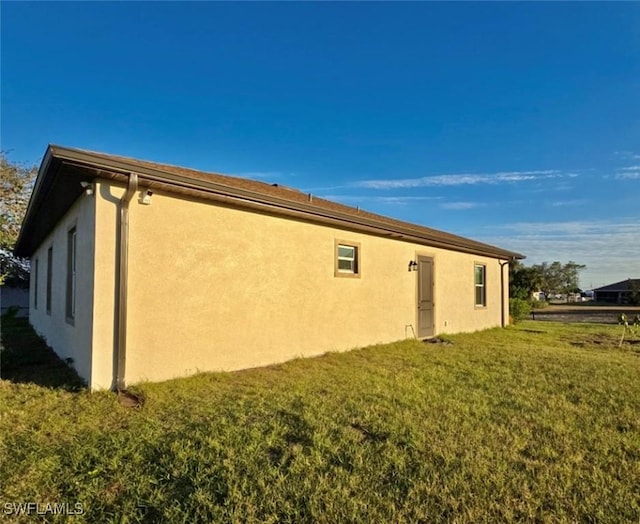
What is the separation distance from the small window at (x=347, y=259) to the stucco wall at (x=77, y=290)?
4.61 meters

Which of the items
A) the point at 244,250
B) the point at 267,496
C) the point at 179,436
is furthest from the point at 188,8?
the point at 267,496

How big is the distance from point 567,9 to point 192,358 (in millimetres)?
9809

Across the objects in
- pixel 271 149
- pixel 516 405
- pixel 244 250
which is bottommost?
pixel 516 405

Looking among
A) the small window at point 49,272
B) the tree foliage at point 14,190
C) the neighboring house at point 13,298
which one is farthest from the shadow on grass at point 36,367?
the neighboring house at point 13,298

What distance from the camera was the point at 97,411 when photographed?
434 centimetres

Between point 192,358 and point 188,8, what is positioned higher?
point 188,8

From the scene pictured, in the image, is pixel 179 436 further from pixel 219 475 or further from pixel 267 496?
pixel 267 496

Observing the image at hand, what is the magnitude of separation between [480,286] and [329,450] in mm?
12062

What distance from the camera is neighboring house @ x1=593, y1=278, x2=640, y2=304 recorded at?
56609mm

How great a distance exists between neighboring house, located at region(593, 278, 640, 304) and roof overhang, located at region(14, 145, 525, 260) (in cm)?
6196

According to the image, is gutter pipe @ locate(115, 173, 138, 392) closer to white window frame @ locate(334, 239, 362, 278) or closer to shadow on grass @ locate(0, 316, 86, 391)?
shadow on grass @ locate(0, 316, 86, 391)

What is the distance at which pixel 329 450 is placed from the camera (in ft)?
11.2

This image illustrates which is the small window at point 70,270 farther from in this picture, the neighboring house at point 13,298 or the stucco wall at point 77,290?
the neighboring house at point 13,298

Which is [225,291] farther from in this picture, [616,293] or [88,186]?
[616,293]
